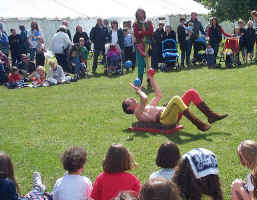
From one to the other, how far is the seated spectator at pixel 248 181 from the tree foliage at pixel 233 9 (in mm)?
24660

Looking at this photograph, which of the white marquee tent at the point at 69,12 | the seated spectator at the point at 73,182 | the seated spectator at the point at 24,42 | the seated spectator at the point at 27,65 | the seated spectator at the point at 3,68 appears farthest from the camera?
the white marquee tent at the point at 69,12

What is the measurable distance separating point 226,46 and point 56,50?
598 centimetres

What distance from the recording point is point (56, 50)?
1579 cm

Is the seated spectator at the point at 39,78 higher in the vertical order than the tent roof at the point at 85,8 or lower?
lower

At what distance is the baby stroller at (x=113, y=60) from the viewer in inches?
620

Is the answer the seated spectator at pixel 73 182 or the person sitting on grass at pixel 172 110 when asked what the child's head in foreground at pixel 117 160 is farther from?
the person sitting on grass at pixel 172 110

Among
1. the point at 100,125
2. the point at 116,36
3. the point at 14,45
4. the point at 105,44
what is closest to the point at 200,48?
the point at 116,36

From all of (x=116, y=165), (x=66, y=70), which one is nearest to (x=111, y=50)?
(x=66, y=70)

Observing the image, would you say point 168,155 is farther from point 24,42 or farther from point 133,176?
point 24,42

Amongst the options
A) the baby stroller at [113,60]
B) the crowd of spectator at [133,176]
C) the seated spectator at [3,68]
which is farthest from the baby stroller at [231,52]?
the crowd of spectator at [133,176]

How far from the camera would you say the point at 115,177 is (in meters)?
3.95

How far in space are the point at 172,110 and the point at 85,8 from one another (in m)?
17.4

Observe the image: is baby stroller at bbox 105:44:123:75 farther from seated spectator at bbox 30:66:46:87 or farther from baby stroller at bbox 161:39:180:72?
seated spectator at bbox 30:66:46:87

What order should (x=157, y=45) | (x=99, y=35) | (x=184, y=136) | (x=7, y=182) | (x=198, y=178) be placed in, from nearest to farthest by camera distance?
1. (x=198, y=178)
2. (x=7, y=182)
3. (x=184, y=136)
4. (x=157, y=45)
5. (x=99, y=35)
